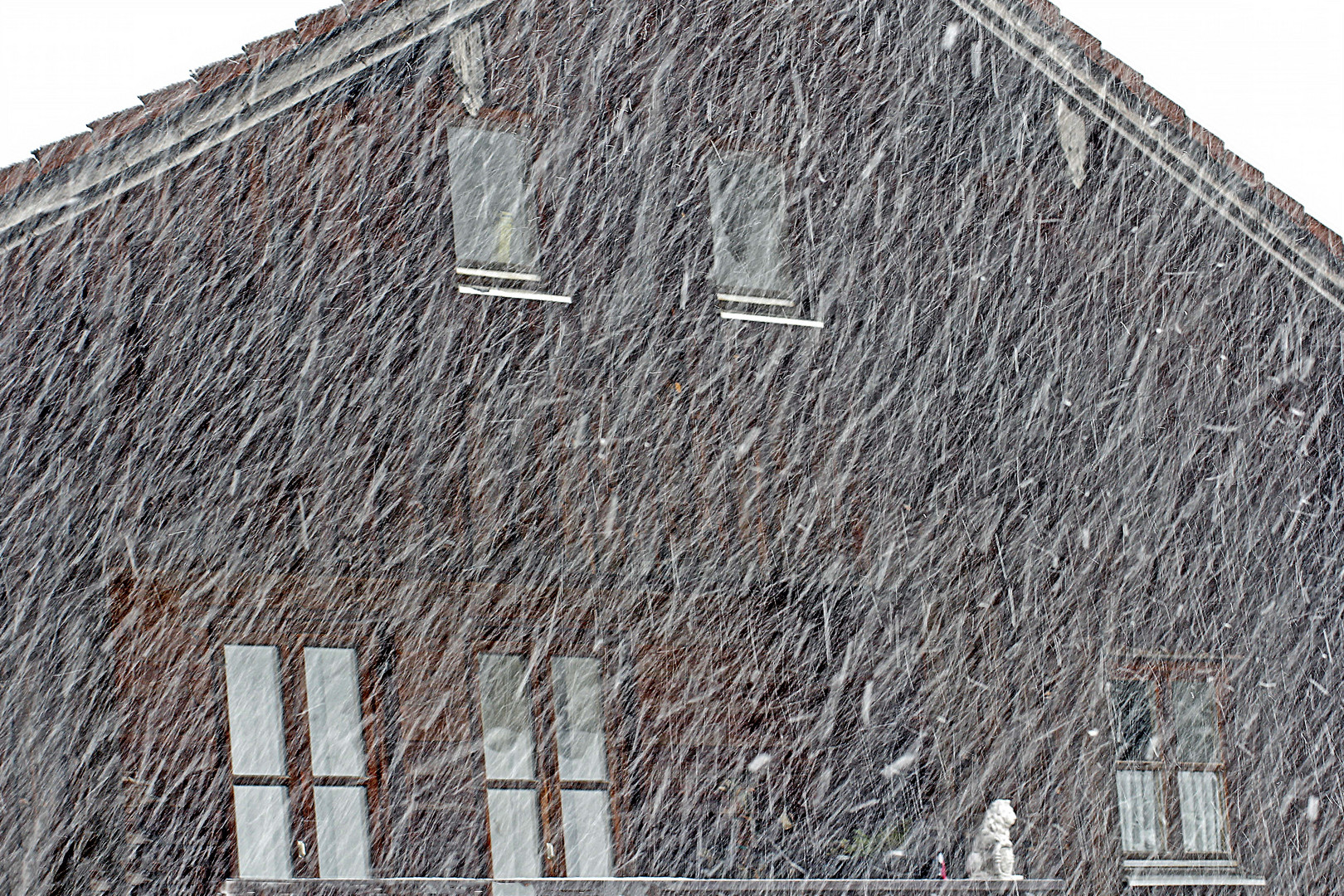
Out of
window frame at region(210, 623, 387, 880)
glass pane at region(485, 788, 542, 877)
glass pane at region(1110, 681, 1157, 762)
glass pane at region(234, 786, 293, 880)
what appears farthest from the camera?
glass pane at region(1110, 681, 1157, 762)

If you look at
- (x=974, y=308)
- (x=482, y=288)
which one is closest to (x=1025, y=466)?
(x=974, y=308)

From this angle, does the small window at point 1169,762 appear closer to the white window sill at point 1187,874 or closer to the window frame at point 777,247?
the white window sill at point 1187,874

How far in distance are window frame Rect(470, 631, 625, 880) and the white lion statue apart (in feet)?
6.54

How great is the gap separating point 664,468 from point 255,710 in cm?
259

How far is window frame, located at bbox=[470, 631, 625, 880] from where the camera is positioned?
28.6 ft

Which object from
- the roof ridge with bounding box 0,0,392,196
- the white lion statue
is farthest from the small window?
the roof ridge with bounding box 0,0,392,196

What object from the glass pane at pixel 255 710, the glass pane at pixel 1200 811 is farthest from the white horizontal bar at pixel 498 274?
the glass pane at pixel 1200 811

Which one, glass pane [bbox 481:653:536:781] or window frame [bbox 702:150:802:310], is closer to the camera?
glass pane [bbox 481:653:536:781]

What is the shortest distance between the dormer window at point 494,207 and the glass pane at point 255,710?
2504 mm

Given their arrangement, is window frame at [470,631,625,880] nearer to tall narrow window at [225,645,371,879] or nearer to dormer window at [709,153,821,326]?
tall narrow window at [225,645,371,879]

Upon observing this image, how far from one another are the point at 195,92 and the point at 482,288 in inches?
72.2

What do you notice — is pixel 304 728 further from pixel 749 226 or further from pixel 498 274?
pixel 749 226

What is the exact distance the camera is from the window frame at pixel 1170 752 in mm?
10641

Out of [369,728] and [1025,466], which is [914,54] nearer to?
[1025,466]
